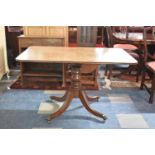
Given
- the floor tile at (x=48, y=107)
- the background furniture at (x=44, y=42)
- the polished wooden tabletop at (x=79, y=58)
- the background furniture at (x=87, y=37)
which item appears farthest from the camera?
the background furniture at (x=87, y=37)

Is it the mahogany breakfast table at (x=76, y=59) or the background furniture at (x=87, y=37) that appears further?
the background furniture at (x=87, y=37)

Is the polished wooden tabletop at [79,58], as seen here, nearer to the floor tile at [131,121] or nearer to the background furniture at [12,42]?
the floor tile at [131,121]

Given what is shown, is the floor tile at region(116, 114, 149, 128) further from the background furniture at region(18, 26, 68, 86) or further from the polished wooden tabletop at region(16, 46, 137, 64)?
the background furniture at region(18, 26, 68, 86)

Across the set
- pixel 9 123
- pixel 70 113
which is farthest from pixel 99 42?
pixel 9 123

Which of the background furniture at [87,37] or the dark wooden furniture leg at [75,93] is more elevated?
the background furniture at [87,37]

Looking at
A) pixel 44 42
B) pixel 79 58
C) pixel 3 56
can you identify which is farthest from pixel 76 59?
pixel 3 56

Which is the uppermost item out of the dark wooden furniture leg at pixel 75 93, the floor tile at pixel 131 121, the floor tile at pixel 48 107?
the dark wooden furniture leg at pixel 75 93

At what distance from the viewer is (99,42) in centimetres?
526

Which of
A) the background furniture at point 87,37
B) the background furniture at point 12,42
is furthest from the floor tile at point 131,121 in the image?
the background furniture at point 12,42

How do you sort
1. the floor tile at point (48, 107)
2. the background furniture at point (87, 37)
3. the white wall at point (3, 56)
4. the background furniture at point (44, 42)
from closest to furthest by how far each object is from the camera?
the floor tile at point (48, 107) < the background furniture at point (44, 42) < the white wall at point (3, 56) < the background furniture at point (87, 37)

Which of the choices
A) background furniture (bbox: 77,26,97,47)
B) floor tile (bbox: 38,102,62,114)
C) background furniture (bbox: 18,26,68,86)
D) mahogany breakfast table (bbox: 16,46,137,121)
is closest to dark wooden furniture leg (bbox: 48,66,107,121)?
mahogany breakfast table (bbox: 16,46,137,121)
